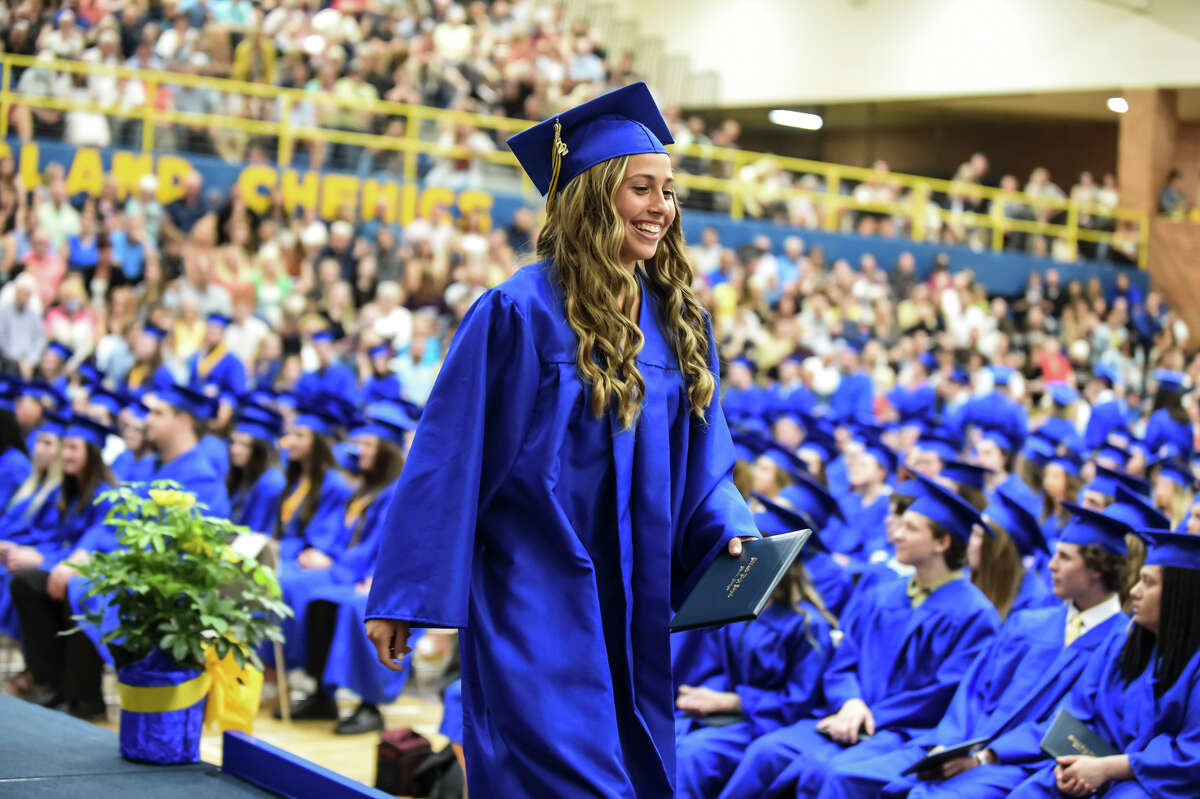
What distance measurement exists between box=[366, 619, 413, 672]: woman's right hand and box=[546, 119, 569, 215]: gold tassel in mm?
897

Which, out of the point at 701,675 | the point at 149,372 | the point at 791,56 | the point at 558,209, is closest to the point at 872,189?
the point at 791,56

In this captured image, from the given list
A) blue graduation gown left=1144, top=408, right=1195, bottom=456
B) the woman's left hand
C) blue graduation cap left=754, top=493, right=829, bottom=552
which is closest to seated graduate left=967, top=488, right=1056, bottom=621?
blue graduation cap left=754, top=493, right=829, bottom=552

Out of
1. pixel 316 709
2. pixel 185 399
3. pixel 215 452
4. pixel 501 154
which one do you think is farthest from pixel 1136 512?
pixel 501 154

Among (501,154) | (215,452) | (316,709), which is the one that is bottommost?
(316,709)

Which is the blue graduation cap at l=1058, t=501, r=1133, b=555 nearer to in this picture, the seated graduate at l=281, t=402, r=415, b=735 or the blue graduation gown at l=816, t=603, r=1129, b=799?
the blue graduation gown at l=816, t=603, r=1129, b=799

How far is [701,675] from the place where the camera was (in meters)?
4.86

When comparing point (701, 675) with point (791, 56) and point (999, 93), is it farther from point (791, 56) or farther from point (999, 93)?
point (791, 56)

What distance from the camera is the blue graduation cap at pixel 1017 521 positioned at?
18.4ft

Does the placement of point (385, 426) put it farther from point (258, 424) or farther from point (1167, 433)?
point (1167, 433)

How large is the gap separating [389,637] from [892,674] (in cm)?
253

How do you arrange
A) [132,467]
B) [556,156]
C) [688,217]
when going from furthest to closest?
[688,217] → [132,467] → [556,156]

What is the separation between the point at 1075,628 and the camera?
4.40 m

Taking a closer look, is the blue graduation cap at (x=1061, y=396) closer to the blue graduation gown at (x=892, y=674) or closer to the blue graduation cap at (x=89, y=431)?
the blue graduation gown at (x=892, y=674)

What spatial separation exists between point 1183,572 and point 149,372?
7.61m
